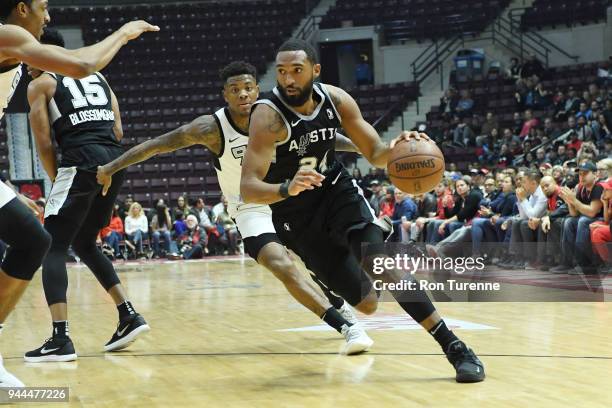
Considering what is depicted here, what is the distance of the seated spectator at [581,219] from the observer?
8.45 metres

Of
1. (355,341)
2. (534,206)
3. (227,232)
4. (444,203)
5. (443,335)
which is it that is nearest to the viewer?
(443,335)

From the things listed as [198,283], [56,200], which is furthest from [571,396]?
[198,283]

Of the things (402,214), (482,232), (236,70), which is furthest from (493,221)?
(236,70)

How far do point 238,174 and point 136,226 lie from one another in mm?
11995

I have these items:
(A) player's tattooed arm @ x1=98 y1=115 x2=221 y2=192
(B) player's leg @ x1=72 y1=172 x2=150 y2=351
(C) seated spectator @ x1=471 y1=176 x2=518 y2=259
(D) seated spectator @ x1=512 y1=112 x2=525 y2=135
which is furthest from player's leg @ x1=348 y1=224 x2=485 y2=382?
(D) seated spectator @ x1=512 y1=112 x2=525 y2=135

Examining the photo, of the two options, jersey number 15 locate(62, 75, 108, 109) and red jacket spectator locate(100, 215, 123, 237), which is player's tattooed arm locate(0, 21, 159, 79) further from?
red jacket spectator locate(100, 215, 123, 237)

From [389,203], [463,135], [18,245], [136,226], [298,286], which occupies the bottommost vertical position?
[136,226]

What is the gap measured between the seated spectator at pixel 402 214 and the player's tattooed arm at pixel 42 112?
7.43 m

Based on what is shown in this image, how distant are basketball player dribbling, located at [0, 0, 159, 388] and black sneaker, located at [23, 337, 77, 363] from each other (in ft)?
3.21

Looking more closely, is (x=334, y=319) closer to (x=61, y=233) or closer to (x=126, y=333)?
(x=126, y=333)

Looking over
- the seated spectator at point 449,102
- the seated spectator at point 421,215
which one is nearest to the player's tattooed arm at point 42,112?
the seated spectator at point 421,215

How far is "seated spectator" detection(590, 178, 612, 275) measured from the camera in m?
8.18

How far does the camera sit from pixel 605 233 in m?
8.21

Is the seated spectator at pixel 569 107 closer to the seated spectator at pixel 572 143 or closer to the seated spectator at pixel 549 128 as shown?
the seated spectator at pixel 549 128
